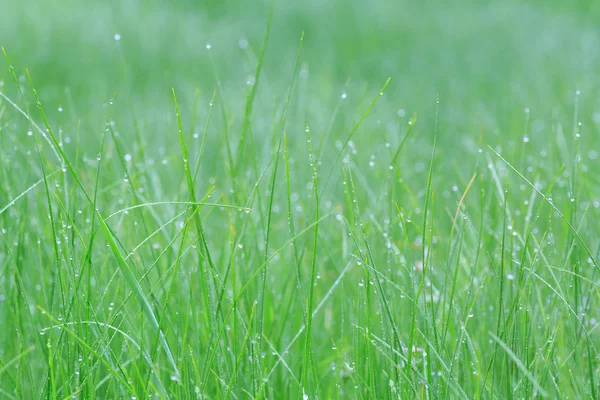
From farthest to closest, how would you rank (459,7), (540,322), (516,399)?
(459,7)
(540,322)
(516,399)

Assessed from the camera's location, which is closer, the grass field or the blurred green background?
the grass field

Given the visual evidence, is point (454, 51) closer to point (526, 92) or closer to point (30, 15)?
point (526, 92)

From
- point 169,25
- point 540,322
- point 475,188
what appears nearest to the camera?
point 540,322

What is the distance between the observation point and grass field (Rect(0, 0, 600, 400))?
103 centimetres

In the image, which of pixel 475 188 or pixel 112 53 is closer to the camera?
pixel 475 188

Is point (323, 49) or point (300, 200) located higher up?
point (323, 49)

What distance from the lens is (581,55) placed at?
488cm

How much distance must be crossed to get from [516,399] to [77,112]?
295 centimetres

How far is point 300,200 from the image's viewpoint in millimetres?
1775

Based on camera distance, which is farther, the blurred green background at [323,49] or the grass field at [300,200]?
the blurred green background at [323,49]

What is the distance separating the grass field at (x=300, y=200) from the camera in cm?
103

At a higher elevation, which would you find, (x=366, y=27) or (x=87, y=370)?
(x=366, y=27)

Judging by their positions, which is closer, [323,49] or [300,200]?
[300,200]

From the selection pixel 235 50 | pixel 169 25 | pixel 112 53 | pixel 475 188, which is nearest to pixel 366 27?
pixel 235 50
